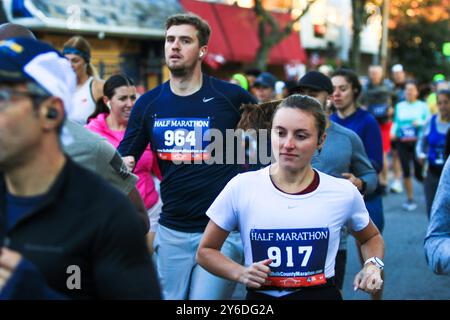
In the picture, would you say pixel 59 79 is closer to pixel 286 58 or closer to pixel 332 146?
pixel 332 146

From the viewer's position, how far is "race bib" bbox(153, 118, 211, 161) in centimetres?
480

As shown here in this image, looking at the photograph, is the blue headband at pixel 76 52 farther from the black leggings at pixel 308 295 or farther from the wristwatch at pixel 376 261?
the wristwatch at pixel 376 261

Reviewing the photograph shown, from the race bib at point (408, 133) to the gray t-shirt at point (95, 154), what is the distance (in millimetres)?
10091

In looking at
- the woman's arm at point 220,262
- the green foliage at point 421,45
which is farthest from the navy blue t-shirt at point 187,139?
the green foliage at point 421,45

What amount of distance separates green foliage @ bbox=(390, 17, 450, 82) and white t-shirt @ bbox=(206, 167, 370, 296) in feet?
128

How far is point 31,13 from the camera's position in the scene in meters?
15.0

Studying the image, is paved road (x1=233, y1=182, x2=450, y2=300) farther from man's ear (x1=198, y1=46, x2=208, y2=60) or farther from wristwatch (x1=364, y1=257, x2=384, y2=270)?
wristwatch (x1=364, y1=257, x2=384, y2=270)

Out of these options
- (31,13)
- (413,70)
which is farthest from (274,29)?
(413,70)

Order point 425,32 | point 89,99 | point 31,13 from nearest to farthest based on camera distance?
point 89,99, point 31,13, point 425,32

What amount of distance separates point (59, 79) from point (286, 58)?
26.2 meters

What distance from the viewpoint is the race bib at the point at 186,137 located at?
480 cm

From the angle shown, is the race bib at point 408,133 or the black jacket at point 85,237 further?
the race bib at point 408,133

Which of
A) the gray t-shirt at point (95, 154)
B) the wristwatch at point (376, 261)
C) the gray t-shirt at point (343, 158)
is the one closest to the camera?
the gray t-shirt at point (95, 154)

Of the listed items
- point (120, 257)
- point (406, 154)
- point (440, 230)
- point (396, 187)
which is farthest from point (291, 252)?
point (396, 187)
